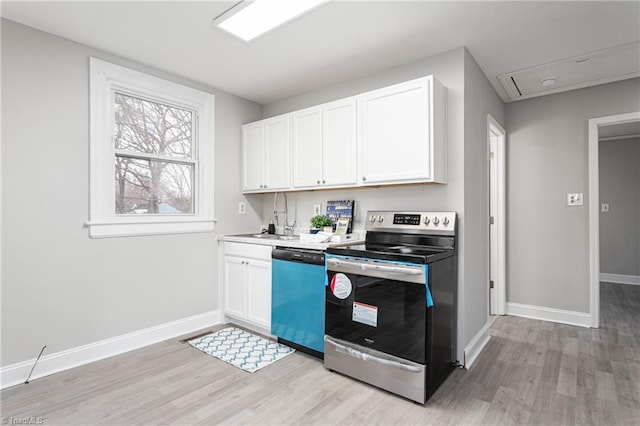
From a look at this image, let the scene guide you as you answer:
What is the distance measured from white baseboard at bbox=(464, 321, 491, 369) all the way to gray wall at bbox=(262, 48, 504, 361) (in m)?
0.05

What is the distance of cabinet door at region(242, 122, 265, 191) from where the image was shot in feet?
12.0

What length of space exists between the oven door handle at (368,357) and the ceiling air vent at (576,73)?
272 centimetres

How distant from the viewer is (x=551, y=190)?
3633 mm

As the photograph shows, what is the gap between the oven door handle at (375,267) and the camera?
2.09 m

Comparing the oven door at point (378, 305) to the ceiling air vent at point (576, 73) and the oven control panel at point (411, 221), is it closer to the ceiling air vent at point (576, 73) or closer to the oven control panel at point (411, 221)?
the oven control panel at point (411, 221)

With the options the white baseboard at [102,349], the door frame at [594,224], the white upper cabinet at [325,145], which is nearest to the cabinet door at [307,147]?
the white upper cabinet at [325,145]

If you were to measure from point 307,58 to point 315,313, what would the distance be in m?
2.10

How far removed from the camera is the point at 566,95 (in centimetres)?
354

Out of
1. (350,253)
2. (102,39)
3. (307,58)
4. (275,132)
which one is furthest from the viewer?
(275,132)

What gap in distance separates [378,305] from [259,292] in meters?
1.32

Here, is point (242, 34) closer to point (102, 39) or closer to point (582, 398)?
point (102, 39)

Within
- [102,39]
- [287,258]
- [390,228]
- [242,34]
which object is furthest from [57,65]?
[390,228]

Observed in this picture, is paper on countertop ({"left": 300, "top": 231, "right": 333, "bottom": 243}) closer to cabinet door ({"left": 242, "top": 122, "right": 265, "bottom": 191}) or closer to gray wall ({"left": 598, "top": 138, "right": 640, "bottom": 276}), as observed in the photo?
cabinet door ({"left": 242, "top": 122, "right": 265, "bottom": 191})

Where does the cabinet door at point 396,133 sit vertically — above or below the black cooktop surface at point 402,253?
above
